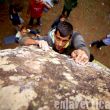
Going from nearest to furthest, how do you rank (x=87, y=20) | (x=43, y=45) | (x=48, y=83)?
(x=48, y=83), (x=43, y=45), (x=87, y=20)

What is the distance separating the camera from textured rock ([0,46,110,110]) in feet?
Answer: 8.69

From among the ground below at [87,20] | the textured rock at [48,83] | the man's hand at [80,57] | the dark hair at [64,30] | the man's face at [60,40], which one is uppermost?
the ground below at [87,20]

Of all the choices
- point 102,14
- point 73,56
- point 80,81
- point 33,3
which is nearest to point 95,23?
point 102,14

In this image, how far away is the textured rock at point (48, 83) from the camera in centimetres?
265

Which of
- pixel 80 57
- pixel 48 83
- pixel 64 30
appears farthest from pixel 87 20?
pixel 48 83

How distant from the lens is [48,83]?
2.91 m

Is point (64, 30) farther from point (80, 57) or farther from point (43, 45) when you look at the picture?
point (80, 57)

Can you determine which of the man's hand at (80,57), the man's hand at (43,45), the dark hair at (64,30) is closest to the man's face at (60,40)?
the dark hair at (64,30)

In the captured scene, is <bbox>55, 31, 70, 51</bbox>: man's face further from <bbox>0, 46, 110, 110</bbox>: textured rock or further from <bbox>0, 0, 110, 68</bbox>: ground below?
<bbox>0, 0, 110, 68</bbox>: ground below

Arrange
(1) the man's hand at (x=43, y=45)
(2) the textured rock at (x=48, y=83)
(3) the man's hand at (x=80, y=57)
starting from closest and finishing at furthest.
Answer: (2) the textured rock at (x=48, y=83) → (3) the man's hand at (x=80, y=57) → (1) the man's hand at (x=43, y=45)

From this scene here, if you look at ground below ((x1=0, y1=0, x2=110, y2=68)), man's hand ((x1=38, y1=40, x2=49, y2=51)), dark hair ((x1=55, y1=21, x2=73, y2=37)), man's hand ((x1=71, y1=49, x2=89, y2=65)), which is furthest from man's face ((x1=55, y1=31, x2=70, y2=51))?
ground below ((x1=0, y1=0, x2=110, y2=68))

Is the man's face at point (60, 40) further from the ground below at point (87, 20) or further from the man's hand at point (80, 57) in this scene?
the ground below at point (87, 20)

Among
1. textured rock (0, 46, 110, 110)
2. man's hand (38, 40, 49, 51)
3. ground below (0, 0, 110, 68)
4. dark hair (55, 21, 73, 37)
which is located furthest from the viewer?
ground below (0, 0, 110, 68)

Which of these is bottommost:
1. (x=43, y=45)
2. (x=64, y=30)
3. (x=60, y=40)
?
(x=43, y=45)
